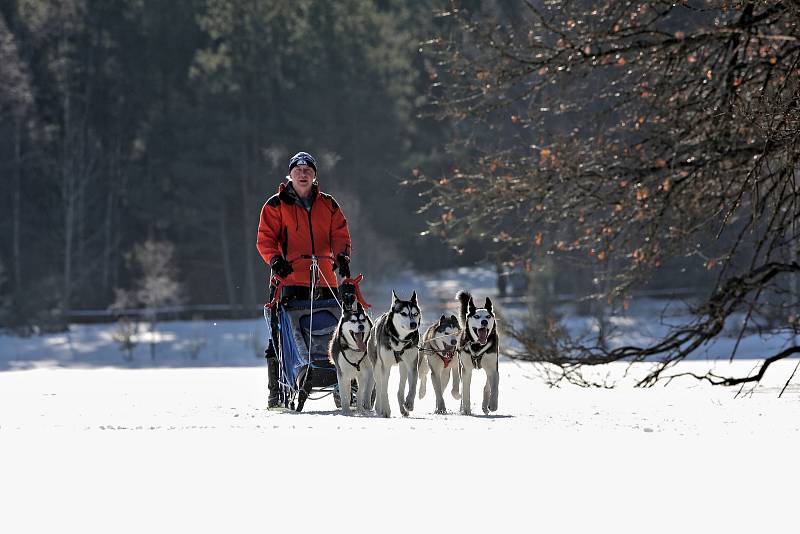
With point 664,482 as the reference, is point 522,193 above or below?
above

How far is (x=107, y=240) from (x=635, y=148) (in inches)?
1670

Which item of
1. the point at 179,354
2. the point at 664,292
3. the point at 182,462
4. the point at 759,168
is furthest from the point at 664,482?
the point at 664,292

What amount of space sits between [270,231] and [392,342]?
175cm

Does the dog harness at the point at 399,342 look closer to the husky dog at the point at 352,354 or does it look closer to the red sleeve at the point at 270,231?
the husky dog at the point at 352,354

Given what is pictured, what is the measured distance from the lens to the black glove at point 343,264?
41.1ft

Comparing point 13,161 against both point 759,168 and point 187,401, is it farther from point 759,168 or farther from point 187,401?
point 759,168

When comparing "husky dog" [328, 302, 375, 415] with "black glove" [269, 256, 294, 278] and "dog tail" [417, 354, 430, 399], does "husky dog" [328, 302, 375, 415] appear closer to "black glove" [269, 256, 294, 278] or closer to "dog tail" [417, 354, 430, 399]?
"black glove" [269, 256, 294, 278]

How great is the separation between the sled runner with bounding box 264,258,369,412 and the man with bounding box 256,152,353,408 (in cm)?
6

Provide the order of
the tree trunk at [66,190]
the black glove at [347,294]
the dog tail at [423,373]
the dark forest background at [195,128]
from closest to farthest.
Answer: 1. the black glove at [347,294]
2. the dog tail at [423,373]
3. the tree trunk at [66,190]
4. the dark forest background at [195,128]

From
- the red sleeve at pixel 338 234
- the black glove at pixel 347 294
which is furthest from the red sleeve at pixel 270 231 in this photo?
the black glove at pixel 347 294

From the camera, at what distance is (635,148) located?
1177cm

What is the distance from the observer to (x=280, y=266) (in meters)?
12.3

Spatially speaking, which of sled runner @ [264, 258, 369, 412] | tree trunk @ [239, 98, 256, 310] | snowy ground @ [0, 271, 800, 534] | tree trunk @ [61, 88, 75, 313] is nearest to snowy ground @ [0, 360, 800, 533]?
snowy ground @ [0, 271, 800, 534]

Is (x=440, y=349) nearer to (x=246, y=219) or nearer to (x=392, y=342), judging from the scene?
(x=392, y=342)
